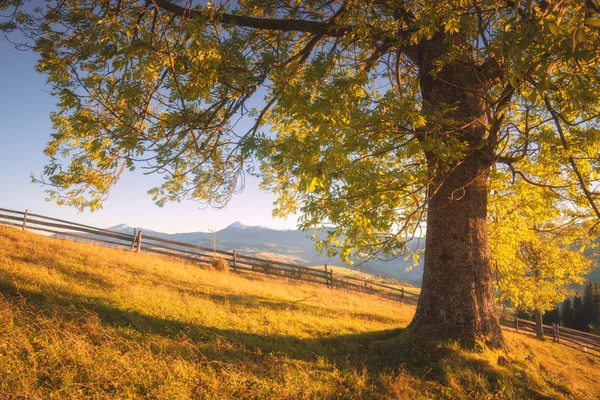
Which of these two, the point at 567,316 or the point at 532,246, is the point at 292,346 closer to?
the point at 532,246

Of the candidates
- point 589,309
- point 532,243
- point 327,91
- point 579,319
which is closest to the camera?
point 327,91

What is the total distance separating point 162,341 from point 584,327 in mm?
53396

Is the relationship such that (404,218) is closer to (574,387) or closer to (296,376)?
(296,376)

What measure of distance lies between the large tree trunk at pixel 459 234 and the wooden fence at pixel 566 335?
20491 mm

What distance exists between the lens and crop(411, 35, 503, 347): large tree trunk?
6.07 meters

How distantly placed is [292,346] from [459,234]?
415 cm

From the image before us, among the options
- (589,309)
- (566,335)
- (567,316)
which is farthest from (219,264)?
(567,316)

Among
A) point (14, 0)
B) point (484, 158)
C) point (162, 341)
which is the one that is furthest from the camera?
point (484, 158)

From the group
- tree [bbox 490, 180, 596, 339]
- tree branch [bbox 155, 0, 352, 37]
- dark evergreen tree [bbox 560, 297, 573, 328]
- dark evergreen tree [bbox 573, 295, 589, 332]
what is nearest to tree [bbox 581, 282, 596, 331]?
dark evergreen tree [bbox 573, 295, 589, 332]

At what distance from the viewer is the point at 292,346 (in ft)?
20.6

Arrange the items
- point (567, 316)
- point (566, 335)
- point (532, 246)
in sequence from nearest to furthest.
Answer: point (532, 246) → point (566, 335) → point (567, 316)

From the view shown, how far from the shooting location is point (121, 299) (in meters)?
7.29

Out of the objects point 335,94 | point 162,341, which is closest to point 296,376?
point 162,341

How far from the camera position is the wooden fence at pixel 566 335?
19.7 metres
